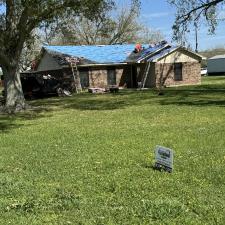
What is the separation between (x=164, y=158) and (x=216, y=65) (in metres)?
64.1

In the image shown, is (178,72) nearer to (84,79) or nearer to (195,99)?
(84,79)

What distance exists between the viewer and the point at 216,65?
7062cm

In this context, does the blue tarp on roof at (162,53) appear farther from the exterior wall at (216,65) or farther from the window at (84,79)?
the exterior wall at (216,65)

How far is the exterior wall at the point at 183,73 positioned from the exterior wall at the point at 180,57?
0.87ft

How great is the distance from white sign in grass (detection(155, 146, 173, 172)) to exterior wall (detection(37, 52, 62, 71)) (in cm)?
3262

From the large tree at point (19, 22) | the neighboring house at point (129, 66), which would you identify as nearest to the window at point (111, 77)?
the neighboring house at point (129, 66)

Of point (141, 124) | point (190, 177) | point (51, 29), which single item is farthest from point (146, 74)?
point (190, 177)

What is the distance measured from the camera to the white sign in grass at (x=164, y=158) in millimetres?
8141

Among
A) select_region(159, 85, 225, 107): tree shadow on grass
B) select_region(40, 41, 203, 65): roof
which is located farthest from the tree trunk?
select_region(40, 41, 203, 65): roof

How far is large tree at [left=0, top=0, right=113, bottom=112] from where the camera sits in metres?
21.9

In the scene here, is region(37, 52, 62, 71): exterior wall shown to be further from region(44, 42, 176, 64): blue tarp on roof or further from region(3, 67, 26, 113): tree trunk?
region(3, 67, 26, 113): tree trunk

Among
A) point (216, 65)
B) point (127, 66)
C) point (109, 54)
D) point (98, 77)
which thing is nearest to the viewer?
point (98, 77)

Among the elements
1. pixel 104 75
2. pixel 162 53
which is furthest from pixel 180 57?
pixel 104 75

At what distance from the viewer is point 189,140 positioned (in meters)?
11.9
